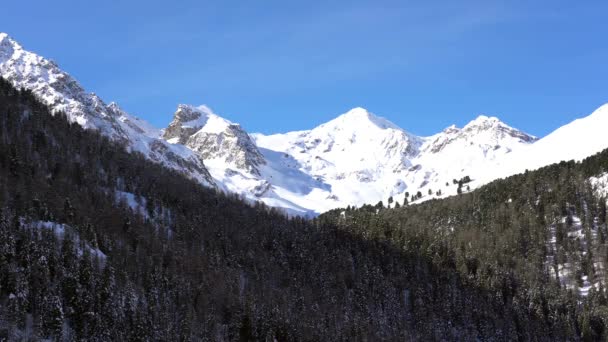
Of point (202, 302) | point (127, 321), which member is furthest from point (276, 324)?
point (127, 321)

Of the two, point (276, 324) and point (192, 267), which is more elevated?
point (192, 267)

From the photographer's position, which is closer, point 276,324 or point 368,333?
point 276,324

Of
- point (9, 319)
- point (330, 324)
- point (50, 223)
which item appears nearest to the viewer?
point (9, 319)

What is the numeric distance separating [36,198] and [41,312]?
56615 mm

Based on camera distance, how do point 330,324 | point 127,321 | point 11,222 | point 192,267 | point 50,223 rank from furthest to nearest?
point 192,267 → point 330,324 → point 50,223 → point 11,222 → point 127,321

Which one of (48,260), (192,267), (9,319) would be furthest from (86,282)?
(192,267)

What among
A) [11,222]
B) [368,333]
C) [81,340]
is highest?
[11,222]

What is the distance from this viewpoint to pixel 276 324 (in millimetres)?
167875

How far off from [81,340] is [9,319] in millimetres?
13473

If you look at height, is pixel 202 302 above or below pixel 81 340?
above

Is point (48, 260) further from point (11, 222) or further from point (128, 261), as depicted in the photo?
point (128, 261)

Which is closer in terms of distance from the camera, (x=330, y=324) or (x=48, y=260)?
(x=48, y=260)

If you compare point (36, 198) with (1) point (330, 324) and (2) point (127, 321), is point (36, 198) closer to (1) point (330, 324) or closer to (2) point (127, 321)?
(2) point (127, 321)

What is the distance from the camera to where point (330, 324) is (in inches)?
7283
